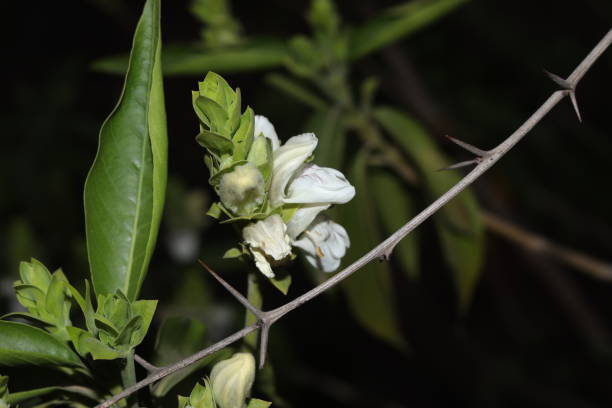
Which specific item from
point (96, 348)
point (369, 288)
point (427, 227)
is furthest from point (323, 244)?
point (427, 227)

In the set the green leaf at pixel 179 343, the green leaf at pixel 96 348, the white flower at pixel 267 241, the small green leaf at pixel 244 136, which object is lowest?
the green leaf at pixel 96 348

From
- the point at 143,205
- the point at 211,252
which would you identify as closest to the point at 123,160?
the point at 143,205

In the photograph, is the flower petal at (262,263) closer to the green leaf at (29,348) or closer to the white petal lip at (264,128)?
the white petal lip at (264,128)

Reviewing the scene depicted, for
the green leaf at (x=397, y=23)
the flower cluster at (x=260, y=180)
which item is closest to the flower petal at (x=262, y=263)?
the flower cluster at (x=260, y=180)

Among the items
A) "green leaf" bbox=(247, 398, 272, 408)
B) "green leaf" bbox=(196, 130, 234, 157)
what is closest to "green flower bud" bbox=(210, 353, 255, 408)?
"green leaf" bbox=(247, 398, 272, 408)

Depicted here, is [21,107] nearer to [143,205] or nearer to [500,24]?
[500,24]

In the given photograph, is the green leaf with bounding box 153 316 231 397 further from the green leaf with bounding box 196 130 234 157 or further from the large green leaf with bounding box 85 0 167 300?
the green leaf with bounding box 196 130 234 157
